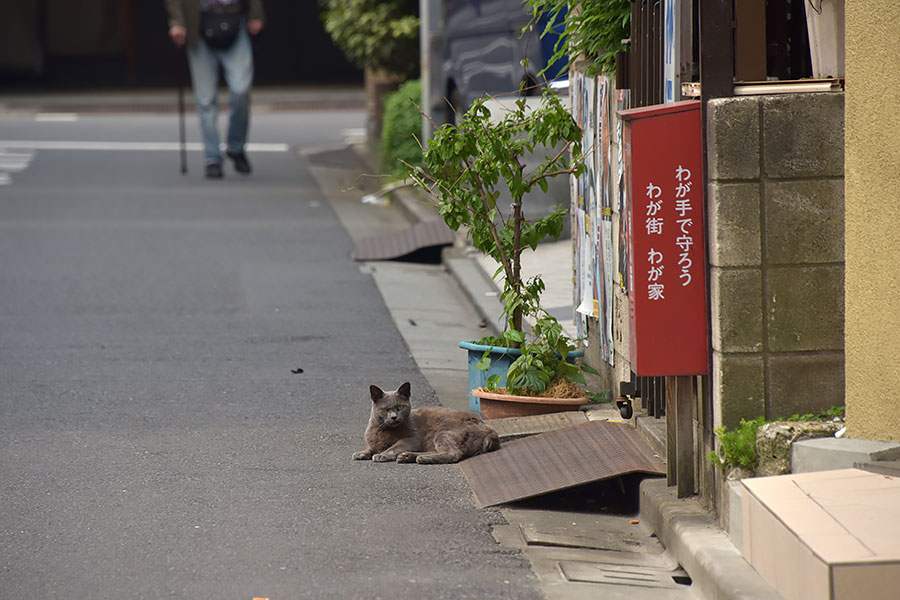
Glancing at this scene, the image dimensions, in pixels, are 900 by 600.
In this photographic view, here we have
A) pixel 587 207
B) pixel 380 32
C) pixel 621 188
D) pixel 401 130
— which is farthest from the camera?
pixel 380 32

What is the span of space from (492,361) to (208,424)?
4.88 ft

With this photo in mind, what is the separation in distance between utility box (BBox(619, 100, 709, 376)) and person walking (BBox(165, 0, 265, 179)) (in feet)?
38.0

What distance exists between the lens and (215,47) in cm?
1591

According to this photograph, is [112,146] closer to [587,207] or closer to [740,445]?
[587,207]

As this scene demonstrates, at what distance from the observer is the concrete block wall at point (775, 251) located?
15.4ft

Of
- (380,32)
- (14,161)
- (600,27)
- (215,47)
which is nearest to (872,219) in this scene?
(600,27)

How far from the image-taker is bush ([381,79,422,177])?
15016 mm

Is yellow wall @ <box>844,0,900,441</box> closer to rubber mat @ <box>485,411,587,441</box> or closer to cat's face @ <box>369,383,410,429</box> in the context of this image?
rubber mat @ <box>485,411,587,441</box>

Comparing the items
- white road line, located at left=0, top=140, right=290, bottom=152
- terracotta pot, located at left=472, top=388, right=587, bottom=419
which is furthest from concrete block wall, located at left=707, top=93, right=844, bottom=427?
white road line, located at left=0, top=140, right=290, bottom=152

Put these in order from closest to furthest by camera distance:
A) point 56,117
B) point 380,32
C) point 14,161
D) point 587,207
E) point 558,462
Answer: point 558,462 < point 587,207 < point 380,32 < point 14,161 < point 56,117

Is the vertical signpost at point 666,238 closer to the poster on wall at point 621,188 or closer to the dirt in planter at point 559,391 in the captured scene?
the poster on wall at point 621,188

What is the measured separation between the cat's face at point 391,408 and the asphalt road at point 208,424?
0.21 m

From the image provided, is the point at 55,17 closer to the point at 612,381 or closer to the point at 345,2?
the point at 345,2

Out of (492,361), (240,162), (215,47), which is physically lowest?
(492,361)
